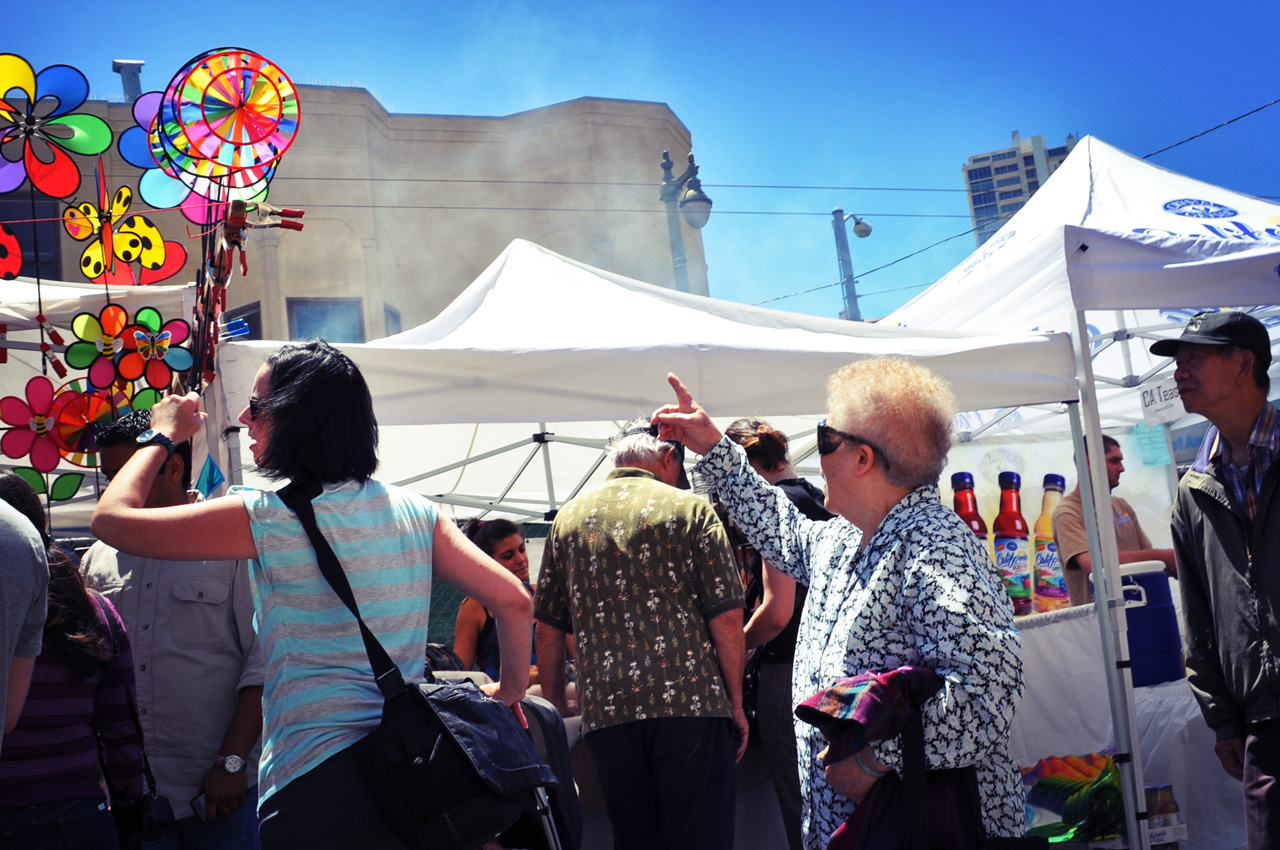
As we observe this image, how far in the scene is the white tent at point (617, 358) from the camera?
338 centimetres

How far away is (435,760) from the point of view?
64.2 inches

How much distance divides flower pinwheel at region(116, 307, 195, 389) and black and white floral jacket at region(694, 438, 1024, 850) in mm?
2076

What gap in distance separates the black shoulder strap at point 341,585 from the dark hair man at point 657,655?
126cm

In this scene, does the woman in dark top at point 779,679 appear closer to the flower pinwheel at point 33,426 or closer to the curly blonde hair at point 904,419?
the curly blonde hair at point 904,419

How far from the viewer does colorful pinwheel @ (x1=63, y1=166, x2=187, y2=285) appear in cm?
345

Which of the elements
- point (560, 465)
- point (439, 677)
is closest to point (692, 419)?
point (439, 677)

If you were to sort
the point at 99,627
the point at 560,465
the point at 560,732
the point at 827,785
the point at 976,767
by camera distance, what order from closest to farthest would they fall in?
the point at 976,767 < the point at 827,785 < the point at 99,627 < the point at 560,732 < the point at 560,465

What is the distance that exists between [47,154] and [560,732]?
2.62m

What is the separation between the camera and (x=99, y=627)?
7.39 ft

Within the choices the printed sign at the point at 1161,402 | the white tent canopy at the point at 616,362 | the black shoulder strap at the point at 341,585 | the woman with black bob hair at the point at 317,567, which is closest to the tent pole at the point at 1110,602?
the white tent canopy at the point at 616,362

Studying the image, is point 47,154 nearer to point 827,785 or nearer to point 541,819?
point 541,819

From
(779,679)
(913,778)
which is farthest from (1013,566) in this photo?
(913,778)

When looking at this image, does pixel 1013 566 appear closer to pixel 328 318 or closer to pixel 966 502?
pixel 966 502

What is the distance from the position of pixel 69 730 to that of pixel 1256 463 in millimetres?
3053
